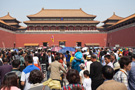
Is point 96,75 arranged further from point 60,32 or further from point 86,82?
point 60,32

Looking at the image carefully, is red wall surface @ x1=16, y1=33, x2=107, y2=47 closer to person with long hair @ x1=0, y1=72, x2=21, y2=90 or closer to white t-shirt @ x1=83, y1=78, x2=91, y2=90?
white t-shirt @ x1=83, y1=78, x2=91, y2=90

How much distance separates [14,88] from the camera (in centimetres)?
202

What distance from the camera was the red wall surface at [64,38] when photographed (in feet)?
98.7

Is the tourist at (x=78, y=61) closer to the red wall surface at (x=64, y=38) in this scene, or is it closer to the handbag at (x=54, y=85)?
the handbag at (x=54, y=85)

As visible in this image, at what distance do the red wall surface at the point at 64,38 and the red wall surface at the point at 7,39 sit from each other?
67.0 inches

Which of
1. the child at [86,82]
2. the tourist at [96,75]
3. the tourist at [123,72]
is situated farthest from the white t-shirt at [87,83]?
the tourist at [123,72]

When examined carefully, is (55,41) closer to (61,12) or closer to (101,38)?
(61,12)

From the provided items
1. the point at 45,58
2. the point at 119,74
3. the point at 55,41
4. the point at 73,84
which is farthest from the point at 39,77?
the point at 55,41

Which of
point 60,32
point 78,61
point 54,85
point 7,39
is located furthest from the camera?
point 60,32

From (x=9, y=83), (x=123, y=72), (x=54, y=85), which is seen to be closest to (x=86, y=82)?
(x=54, y=85)

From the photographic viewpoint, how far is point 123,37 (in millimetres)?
23266

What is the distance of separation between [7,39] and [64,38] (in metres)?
11.0

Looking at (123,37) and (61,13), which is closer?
(123,37)

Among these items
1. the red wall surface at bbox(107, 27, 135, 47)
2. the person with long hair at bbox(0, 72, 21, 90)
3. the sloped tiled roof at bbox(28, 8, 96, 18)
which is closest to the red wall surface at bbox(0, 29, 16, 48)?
the sloped tiled roof at bbox(28, 8, 96, 18)
